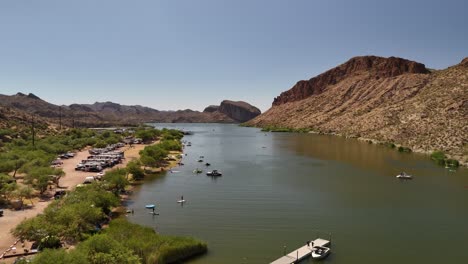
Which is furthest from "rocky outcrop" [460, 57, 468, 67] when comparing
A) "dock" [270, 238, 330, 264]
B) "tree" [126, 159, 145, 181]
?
"dock" [270, 238, 330, 264]

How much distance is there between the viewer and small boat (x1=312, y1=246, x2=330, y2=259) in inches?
1177

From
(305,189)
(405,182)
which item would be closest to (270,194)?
(305,189)

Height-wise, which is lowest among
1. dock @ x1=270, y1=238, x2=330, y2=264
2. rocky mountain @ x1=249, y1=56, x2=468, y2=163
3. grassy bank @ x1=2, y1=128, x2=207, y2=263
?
dock @ x1=270, y1=238, x2=330, y2=264

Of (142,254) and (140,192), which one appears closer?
(142,254)

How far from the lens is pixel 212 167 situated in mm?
83312

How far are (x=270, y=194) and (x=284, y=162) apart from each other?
35518mm

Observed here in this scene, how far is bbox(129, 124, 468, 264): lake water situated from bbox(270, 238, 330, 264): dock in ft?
2.74

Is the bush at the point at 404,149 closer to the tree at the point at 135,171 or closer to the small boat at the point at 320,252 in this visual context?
the tree at the point at 135,171

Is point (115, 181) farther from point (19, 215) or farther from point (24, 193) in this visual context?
point (19, 215)

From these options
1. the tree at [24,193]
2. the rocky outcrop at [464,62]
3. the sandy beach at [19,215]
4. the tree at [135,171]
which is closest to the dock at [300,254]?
the sandy beach at [19,215]

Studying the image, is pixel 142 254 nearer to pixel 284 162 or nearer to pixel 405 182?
pixel 405 182

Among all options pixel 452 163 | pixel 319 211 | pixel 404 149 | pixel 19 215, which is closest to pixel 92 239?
pixel 19 215

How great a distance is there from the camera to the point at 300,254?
99.5ft

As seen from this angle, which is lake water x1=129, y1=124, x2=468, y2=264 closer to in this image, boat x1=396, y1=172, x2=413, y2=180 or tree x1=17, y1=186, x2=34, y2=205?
boat x1=396, y1=172, x2=413, y2=180
